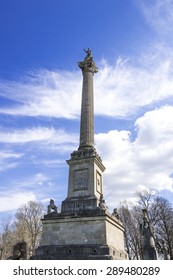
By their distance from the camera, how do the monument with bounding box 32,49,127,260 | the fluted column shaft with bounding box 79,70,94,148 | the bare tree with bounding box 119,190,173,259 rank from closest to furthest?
the monument with bounding box 32,49,127,260, the fluted column shaft with bounding box 79,70,94,148, the bare tree with bounding box 119,190,173,259

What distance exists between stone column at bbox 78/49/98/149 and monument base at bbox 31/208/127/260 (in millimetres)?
6216

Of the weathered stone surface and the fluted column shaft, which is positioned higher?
the fluted column shaft

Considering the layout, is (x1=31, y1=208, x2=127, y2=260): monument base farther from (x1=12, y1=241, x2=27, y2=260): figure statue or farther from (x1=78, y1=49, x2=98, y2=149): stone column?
(x1=78, y1=49, x2=98, y2=149): stone column

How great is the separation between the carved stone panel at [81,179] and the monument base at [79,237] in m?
2.43

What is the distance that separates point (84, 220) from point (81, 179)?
3360 millimetres

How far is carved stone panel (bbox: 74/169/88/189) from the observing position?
60.7 feet

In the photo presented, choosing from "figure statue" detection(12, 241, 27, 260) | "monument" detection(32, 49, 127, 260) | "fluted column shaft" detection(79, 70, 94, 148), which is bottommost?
"figure statue" detection(12, 241, 27, 260)

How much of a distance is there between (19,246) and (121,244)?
25.4 ft

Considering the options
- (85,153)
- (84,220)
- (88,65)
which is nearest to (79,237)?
(84,220)

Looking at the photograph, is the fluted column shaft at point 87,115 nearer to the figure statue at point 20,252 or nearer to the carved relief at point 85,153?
the carved relief at point 85,153

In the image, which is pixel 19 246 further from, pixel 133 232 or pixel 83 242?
pixel 133 232

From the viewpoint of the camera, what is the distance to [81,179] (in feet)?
61.5

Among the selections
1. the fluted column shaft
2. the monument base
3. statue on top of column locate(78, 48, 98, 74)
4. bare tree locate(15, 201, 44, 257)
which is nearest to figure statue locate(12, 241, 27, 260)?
the monument base
